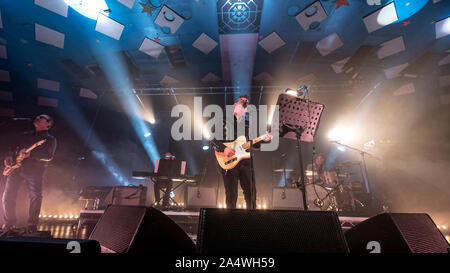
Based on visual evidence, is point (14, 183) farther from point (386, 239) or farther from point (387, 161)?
point (387, 161)

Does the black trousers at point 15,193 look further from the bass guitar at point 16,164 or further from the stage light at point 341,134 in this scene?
the stage light at point 341,134

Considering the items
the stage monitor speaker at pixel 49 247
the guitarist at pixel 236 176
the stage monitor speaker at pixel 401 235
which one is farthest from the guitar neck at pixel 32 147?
the stage monitor speaker at pixel 401 235

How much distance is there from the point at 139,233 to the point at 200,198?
4.19 metres

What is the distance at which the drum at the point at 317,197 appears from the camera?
5.48 m

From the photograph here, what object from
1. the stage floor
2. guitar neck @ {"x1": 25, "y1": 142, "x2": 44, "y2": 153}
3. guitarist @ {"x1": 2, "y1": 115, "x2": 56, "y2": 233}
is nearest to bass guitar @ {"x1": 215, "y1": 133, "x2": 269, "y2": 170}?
the stage floor

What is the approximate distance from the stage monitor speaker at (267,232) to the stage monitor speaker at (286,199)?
4.36 m

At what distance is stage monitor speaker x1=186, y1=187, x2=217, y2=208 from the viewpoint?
5422 mm

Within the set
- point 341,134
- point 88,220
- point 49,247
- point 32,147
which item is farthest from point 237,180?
point 341,134

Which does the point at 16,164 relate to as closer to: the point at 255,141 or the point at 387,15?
the point at 255,141

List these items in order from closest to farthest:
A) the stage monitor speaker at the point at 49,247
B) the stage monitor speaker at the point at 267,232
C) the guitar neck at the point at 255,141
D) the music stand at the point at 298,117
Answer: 1. the stage monitor speaker at the point at 49,247
2. the stage monitor speaker at the point at 267,232
3. the music stand at the point at 298,117
4. the guitar neck at the point at 255,141

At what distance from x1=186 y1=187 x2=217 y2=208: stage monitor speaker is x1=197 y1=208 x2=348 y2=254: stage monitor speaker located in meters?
4.20

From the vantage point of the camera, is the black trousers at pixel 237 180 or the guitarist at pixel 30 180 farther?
the guitarist at pixel 30 180
